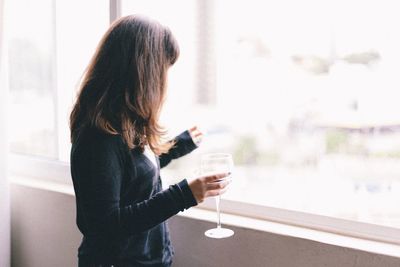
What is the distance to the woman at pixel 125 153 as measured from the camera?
1.31 meters

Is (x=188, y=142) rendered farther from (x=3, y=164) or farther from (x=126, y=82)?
(x=3, y=164)

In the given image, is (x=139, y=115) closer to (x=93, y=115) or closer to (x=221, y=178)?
(x=93, y=115)

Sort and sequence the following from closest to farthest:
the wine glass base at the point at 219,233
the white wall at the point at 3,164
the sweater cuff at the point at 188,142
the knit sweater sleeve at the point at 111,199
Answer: the knit sweater sleeve at the point at 111,199 → the wine glass base at the point at 219,233 → the sweater cuff at the point at 188,142 → the white wall at the point at 3,164

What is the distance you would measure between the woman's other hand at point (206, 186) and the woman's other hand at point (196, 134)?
41cm

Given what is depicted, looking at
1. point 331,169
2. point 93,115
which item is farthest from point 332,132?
point 93,115

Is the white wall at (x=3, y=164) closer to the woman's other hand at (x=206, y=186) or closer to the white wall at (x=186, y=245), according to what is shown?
the white wall at (x=186, y=245)

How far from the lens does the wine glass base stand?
1.51 m

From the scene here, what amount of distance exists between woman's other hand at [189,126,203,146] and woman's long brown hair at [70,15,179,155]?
34cm

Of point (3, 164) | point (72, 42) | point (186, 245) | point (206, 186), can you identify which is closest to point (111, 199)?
point (206, 186)

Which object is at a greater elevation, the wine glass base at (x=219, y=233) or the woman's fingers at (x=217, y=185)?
the woman's fingers at (x=217, y=185)

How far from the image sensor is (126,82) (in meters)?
1.37

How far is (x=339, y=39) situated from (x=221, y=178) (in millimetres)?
574

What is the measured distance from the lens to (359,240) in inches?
58.1

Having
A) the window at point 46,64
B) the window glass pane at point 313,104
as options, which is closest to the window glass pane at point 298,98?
the window glass pane at point 313,104
